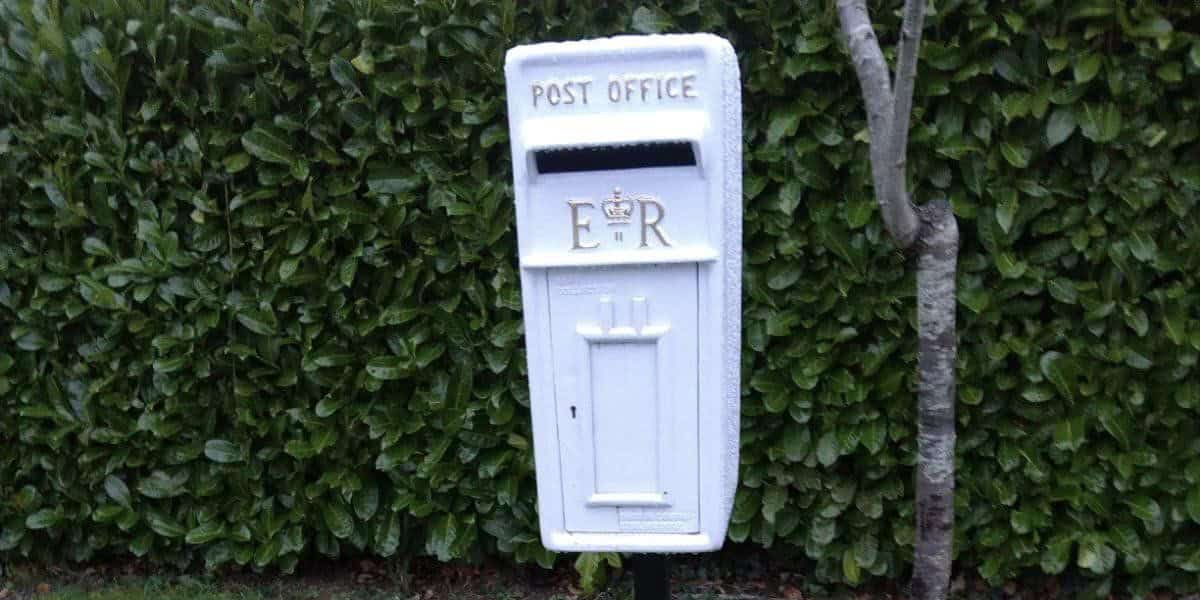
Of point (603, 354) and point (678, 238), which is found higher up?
point (678, 238)

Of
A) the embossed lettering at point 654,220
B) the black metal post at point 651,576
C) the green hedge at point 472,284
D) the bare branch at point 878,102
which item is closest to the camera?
the bare branch at point 878,102

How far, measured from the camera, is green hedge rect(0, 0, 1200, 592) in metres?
3.46

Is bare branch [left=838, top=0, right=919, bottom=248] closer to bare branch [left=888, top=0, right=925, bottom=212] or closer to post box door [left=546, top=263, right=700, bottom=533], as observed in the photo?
bare branch [left=888, top=0, right=925, bottom=212]

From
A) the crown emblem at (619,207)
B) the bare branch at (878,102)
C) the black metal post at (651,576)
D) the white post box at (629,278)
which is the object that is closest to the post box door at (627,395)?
the white post box at (629,278)

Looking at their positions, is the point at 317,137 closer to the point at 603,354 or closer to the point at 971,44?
the point at 603,354

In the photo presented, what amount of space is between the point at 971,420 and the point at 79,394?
3725 mm

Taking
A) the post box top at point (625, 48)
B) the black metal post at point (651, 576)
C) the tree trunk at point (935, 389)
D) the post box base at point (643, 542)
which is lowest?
the black metal post at point (651, 576)

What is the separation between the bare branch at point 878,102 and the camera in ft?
7.46

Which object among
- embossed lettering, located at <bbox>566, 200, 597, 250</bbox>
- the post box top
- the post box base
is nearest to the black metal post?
the post box base

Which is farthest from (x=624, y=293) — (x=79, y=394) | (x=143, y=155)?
(x=79, y=394)

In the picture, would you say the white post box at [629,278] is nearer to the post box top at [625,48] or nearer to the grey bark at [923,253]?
the post box top at [625,48]

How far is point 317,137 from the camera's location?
383 cm

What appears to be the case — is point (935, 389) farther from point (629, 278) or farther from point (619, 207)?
point (619, 207)

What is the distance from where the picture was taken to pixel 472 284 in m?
3.81
